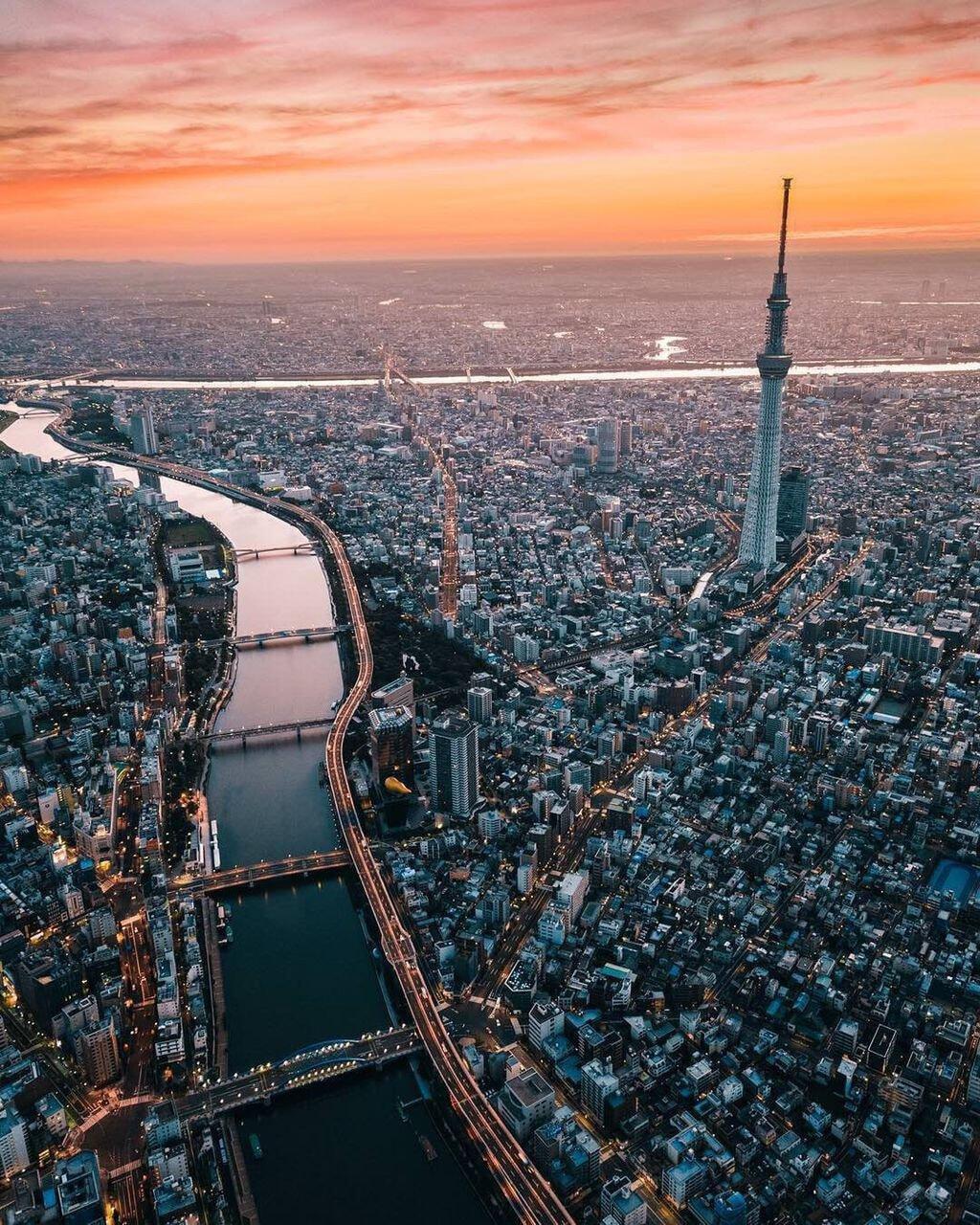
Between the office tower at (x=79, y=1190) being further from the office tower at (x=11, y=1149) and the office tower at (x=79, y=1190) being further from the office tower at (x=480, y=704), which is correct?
the office tower at (x=480, y=704)

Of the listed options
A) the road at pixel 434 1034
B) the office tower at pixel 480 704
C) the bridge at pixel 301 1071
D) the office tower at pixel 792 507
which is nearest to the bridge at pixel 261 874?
the road at pixel 434 1034

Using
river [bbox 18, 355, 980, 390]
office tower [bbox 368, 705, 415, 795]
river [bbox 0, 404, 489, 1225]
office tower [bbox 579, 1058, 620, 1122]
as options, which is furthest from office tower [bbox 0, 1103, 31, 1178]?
river [bbox 18, 355, 980, 390]


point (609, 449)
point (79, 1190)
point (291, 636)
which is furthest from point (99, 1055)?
point (609, 449)

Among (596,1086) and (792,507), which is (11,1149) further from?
(792,507)

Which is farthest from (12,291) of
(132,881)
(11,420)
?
(132,881)

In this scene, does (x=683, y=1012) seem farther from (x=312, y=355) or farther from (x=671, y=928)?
(x=312, y=355)

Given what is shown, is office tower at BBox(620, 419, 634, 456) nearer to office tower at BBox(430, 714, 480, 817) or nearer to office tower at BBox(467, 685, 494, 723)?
office tower at BBox(467, 685, 494, 723)
